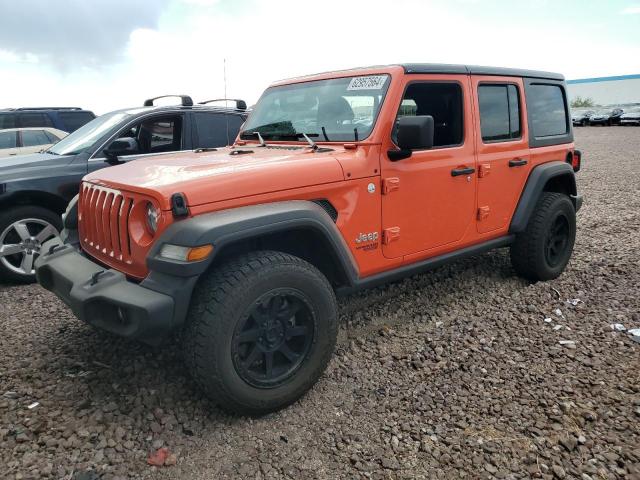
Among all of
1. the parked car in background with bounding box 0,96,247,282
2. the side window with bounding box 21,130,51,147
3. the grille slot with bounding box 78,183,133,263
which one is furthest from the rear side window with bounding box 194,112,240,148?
the side window with bounding box 21,130,51,147

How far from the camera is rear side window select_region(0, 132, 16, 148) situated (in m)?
9.13

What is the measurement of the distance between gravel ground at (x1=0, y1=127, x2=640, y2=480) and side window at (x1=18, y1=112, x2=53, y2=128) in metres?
→ 7.90

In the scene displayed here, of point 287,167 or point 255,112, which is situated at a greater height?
point 255,112

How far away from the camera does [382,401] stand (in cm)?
281

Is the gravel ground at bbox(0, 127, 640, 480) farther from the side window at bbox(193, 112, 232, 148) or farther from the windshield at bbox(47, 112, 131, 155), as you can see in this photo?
the side window at bbox(193, 112, 232, 148)

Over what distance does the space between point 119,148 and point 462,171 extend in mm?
3374

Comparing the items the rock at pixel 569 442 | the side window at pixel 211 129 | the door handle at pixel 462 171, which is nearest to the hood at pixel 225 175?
the door handle at pixel 462 171

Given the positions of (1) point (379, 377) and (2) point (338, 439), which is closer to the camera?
(2) point (338, 439)

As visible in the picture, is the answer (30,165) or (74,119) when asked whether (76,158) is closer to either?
(30,165)

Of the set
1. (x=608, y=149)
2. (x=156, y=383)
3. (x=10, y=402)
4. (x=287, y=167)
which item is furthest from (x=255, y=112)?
(x=608, y=149)

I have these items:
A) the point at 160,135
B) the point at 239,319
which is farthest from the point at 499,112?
the point at 160,135

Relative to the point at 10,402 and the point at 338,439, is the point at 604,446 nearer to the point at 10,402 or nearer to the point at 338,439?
the point at 338,439

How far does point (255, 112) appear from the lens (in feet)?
13.4

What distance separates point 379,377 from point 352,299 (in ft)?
3.94
